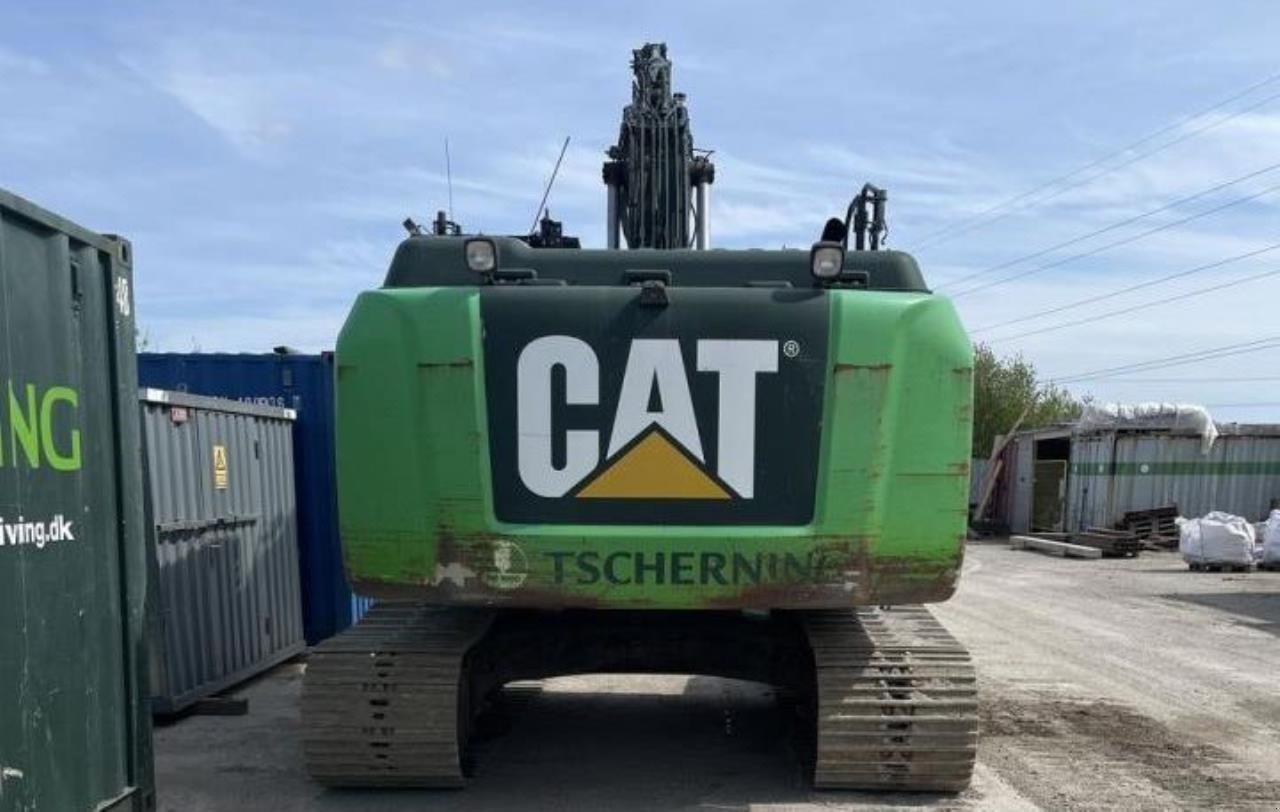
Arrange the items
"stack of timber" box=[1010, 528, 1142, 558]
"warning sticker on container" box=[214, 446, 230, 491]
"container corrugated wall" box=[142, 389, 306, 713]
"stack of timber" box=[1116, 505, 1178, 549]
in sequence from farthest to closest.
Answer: "stack of timber" box=[1116, 505, 1178, 549], "stack of timber" box=[1010, 528, 1142, 558], "warning sticker on container" box=[214, 446, 230, 491], "container corrugated wall" box=[142, 389, 306, 713]

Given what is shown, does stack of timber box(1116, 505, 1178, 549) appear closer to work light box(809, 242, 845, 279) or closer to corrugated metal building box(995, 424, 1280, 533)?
corrugated metal building box(995, 424, 1280, 533)

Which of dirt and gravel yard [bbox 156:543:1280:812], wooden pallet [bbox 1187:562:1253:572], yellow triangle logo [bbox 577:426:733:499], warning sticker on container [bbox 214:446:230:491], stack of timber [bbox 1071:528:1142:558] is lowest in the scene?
stack of timber [bbox 1071:528:1142:558]

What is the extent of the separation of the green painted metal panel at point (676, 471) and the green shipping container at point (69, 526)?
118cm

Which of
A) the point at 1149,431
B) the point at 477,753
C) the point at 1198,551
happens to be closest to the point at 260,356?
the point at 477,753

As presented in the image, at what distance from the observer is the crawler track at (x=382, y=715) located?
540cm

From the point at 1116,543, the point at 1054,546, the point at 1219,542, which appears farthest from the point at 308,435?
the point at 1054,546

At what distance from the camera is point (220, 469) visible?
8094 millimetres

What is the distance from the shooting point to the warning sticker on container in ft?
26.3

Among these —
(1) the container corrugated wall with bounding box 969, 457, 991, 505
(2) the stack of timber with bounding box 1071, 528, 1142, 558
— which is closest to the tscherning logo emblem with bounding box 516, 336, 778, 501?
(2) the stack of timber with bounding box 1071, 528, 1142, 558

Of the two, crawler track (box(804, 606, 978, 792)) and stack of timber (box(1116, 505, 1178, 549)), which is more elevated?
crawler track (box(804, 606, 978, 792))

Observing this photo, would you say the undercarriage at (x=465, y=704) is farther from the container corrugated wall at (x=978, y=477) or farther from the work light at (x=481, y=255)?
the container corrugated wall at (x=978, y=477)

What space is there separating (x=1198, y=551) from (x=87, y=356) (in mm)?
20891

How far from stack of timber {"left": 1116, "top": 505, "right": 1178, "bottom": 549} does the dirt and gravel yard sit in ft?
48.8

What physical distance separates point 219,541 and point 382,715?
10.5 feet
